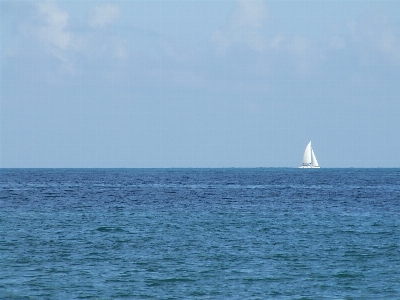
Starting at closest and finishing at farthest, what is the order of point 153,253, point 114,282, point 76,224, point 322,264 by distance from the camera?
point 114,282 < point 322,264 < point 153,253 < point 76,224

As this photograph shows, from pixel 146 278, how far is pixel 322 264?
9029mm

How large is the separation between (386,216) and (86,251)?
28741 mm

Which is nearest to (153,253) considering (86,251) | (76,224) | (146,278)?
(86,251)

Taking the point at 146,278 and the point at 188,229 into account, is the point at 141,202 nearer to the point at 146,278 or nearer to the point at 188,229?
the point at 188,229

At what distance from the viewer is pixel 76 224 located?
50.5m

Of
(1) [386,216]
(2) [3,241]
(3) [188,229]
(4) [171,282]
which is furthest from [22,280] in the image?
(1) [386,216]

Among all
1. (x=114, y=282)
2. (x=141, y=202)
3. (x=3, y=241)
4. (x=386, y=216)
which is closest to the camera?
(x=114, y=282)

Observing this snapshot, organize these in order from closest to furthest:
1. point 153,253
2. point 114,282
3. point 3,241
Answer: point 114,282 < point 153,253 < point 3,241

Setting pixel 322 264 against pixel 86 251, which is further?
pixel 86 251

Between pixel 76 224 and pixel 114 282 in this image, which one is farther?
pixel 76 224

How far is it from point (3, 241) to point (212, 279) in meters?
16.5

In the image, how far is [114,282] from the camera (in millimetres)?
29609

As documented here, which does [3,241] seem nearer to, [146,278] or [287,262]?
[146,278]

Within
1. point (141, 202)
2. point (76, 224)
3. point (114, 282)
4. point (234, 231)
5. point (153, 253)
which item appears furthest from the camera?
point (141, 202)
